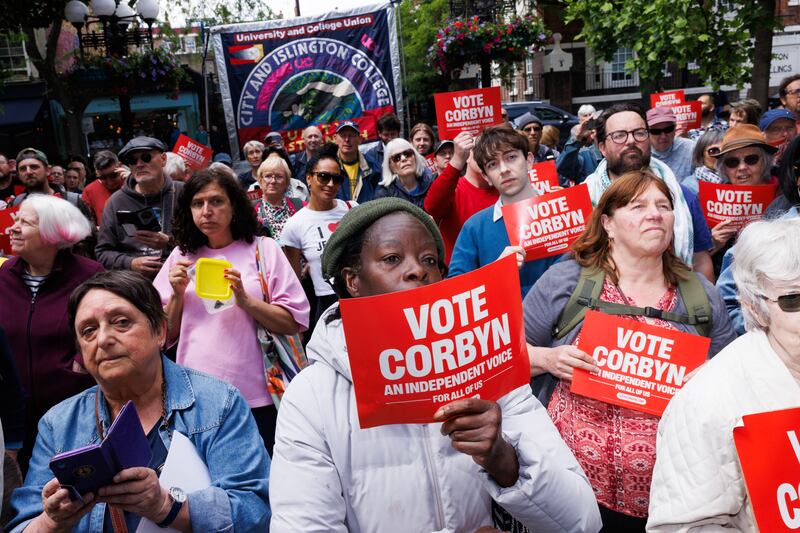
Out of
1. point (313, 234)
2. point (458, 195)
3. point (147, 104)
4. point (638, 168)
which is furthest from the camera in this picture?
point (147, 104)

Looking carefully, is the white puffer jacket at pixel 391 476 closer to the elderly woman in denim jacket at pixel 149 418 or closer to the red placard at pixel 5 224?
the elderly woman in denim jacket at pixel 149 418

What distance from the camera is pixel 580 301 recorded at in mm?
2777

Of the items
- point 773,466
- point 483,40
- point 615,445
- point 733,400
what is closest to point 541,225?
point 615,445

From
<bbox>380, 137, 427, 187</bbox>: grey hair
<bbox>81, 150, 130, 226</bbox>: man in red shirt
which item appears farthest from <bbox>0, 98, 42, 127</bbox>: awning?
<bbox>380, 137, 427, 187</bbox>: grey hair

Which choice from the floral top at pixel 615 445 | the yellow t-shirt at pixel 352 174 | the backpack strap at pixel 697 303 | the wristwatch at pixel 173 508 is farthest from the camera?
the yellow t-shirt at pixel 352 174

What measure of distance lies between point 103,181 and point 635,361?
20.1 feet

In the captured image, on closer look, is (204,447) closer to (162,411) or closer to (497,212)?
(162,411)

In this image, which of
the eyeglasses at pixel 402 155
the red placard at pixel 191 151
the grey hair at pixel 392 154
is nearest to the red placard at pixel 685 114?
the grey hair at pixel 392 154

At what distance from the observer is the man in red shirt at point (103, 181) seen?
7.04m

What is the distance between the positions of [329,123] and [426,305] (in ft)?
27.6

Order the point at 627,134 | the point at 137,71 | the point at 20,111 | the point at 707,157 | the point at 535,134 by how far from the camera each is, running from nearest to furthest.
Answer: the point at 627,134 → the point at 707,157 → the point at 535,134 → the point at 137,71 → the point at 20,111

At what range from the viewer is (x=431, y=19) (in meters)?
32.0

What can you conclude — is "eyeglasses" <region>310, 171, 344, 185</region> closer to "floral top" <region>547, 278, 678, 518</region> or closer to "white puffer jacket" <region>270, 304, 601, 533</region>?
"floral top" <region>547, 278, 678, 518</region>

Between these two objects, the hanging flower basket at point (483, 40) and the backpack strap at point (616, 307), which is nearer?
the backpack strap at point (616, 307)
